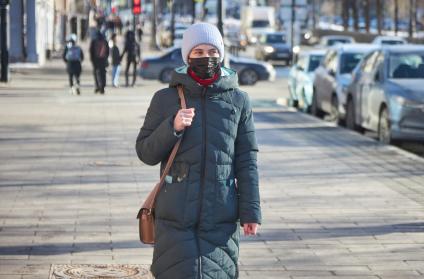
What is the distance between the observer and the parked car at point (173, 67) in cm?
3888

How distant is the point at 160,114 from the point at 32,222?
5006 mm

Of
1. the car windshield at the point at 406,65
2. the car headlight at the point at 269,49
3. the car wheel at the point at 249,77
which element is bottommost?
the car headlight at the point at 269,49

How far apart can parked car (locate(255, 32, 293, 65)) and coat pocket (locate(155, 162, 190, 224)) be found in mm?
53007

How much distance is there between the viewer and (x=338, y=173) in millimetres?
14867

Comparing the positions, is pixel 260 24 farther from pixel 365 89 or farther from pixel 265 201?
pixel 265 201

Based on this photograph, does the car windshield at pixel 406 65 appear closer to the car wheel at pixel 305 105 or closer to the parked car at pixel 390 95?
the parked car at pixel 390 95

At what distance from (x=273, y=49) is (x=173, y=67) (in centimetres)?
2309

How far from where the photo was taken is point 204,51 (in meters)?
6.09

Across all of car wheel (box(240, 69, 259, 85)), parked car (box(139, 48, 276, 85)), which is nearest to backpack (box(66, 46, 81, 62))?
parked car (box(139, 48, 276, 85))

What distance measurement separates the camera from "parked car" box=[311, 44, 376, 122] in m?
23.6

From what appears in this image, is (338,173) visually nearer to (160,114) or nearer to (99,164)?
(99,164)

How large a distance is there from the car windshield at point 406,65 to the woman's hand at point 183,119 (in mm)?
14704

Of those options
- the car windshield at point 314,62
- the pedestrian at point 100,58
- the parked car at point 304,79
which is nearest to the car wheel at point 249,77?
the pedestrian at point 100,58

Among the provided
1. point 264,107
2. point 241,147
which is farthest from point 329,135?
point 241,147
